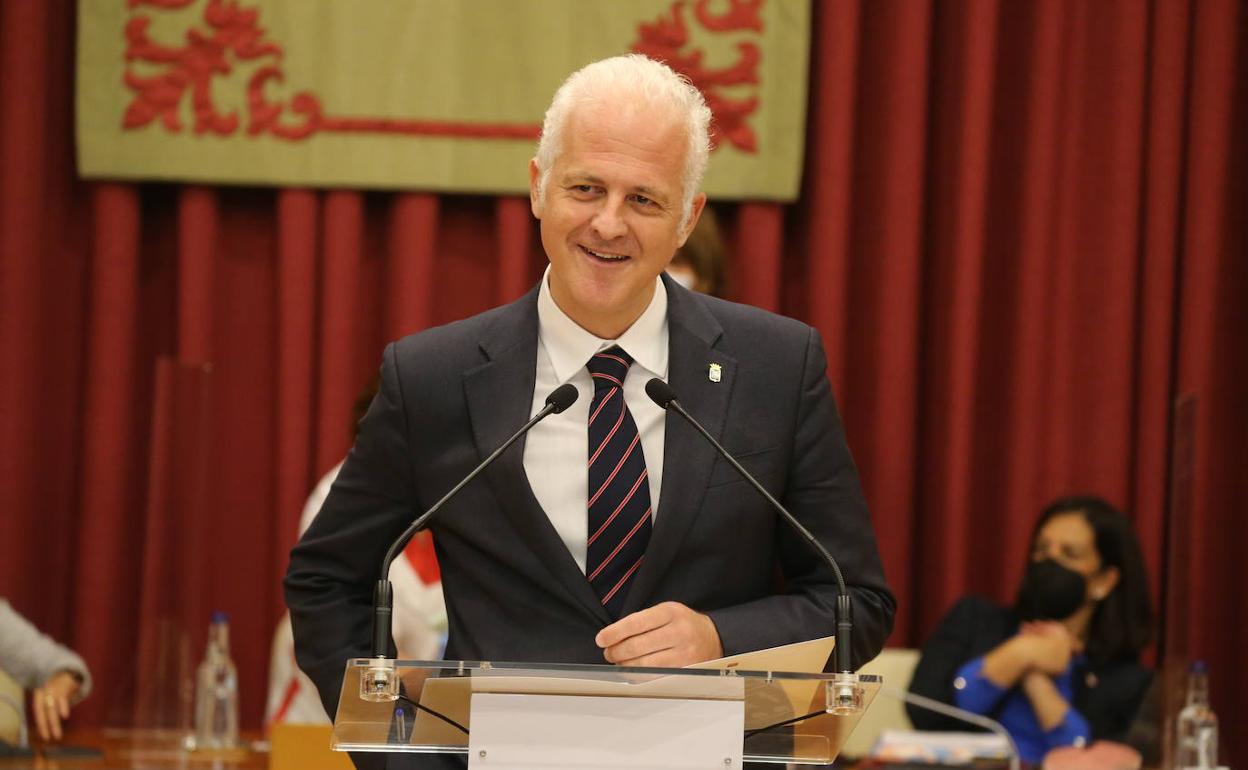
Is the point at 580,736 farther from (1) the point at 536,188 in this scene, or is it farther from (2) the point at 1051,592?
(2) the point at 1051,592

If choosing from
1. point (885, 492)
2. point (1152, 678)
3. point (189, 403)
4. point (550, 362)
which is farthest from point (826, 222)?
point (550, 362)

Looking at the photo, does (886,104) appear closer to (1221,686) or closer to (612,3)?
(612,3)

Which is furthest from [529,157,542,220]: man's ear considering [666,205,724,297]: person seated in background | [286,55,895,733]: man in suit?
[666,205,724,297]: person seated in background

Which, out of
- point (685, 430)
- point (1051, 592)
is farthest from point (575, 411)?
point (1051, 592)

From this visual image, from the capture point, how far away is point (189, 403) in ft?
12.8

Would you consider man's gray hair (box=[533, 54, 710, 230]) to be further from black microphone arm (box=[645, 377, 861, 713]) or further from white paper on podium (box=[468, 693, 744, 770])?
white paper on podium (box=[468, 693, 744, 770])

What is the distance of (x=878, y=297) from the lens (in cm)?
450

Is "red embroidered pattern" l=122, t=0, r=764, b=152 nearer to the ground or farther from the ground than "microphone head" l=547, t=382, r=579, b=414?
farther from the ground

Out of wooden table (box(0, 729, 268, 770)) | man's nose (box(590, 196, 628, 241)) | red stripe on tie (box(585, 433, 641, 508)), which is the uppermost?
man's nose (box(590, 196, 628, 241))

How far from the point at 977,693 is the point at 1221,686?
40.4 inches

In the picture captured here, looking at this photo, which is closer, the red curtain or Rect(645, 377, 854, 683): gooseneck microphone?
Rect(645, 377, 854, 683): gooseneck microphone

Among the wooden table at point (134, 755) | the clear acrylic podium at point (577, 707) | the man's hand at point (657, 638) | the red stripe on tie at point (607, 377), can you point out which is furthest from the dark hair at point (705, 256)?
the clear acrylic podium at point (577, 707)

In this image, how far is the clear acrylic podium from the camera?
1.57m

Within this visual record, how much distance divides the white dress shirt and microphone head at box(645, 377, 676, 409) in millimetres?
83
